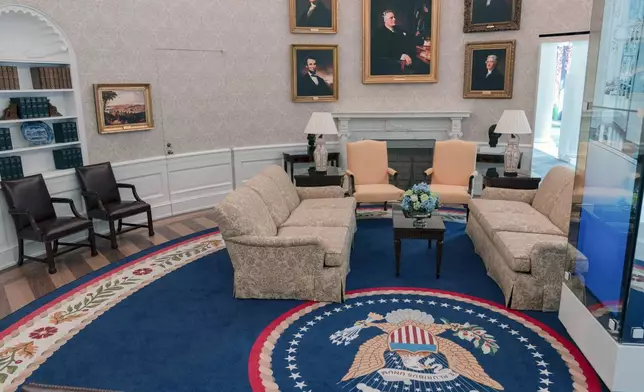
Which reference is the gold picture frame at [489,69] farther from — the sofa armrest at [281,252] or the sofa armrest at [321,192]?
the sofa armrest at [281,252]

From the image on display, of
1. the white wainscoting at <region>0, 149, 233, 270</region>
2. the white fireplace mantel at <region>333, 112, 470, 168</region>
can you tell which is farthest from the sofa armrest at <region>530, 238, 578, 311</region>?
the white wainscoting at <region>0, 149, 233, 270</region>

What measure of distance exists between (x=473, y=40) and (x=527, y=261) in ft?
16.3

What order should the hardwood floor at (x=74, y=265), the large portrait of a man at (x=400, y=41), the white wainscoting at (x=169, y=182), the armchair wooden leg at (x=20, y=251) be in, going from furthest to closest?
1. the large portrait of a man at (x=400, y=41)
2. the white wainscoting at (x=169, y=182)
3. the armchair wooden leg at (x=20, y=251)
4. the hardwood floor at (x=74, y=265)

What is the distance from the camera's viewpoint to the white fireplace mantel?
27.3 ft

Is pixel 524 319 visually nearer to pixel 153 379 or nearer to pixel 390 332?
pixel 390 332

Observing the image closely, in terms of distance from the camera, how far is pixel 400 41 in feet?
26.9

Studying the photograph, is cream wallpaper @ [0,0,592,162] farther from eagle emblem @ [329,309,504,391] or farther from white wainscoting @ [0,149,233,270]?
eagle emblem @ [329,309,504,391]

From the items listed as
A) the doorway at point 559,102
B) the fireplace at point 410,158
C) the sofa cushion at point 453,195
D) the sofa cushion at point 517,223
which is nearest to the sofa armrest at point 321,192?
the sofa cushion at point 453,195

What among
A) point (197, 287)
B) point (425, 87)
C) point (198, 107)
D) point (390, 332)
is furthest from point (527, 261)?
point (198, 107)

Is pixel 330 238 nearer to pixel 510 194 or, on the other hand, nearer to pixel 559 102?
pixel 510 194

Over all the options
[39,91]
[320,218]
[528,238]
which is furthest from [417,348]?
[39,91]

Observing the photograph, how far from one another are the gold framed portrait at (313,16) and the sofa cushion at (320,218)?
3.63 m

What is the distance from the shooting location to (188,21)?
287 inches

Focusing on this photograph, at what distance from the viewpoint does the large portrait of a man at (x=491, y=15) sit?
25.3ft
